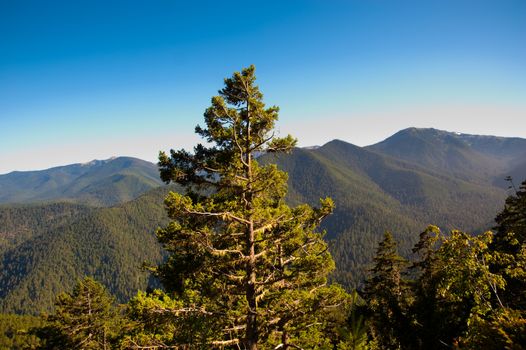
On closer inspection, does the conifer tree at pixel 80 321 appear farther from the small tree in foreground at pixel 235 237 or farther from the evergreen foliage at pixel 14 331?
the evergreen foliage at pixel 14 331

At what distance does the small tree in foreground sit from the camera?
31.2ft

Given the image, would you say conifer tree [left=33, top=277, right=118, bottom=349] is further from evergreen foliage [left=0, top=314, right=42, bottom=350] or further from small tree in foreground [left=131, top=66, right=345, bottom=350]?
→ evergreen foliage [left=0, top=314, right=42, bottom=350]

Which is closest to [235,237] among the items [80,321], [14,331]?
[80,321]

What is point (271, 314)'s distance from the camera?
393 inches

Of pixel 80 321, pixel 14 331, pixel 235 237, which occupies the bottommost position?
pixel 14 331

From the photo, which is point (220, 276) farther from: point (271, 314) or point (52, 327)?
point (52, 327)

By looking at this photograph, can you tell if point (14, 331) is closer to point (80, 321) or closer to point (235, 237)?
point (80, 321)

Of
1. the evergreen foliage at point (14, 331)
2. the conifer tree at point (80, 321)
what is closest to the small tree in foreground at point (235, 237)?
the conifer tree at point (80, 321)

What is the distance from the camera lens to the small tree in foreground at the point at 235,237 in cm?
952

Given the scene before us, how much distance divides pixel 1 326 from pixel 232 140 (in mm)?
147757

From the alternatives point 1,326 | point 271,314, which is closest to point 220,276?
point 271,314

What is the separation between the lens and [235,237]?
1049 centimetres

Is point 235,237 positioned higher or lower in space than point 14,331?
higher

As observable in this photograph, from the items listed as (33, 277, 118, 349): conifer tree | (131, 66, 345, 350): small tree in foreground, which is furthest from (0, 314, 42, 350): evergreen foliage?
(131, 66, 345, 350): small tree in foreground
